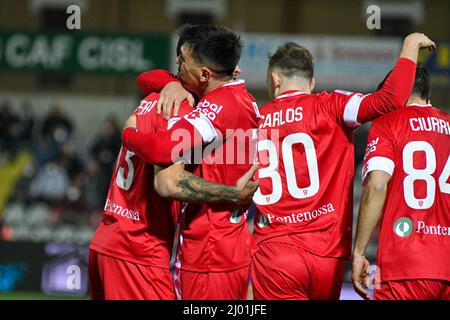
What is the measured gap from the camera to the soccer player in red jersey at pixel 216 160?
5066 mm

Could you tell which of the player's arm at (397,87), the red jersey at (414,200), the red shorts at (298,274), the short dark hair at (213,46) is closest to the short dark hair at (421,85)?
the red jersey at (414,200)

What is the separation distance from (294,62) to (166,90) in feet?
4.19

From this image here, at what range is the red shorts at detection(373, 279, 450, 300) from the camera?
5617 mm

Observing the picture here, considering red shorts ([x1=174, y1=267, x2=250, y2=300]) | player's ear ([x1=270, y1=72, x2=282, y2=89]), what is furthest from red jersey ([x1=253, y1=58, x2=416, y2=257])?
red shorts ([x1=174, y1=267, x2=250, y2=300])

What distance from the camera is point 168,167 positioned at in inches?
195

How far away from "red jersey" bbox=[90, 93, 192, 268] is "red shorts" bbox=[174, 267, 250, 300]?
0.57 feet

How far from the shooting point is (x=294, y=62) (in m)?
6.19

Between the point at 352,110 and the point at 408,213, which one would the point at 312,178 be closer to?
the point at 352,110

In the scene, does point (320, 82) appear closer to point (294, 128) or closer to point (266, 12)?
point (266, 12)

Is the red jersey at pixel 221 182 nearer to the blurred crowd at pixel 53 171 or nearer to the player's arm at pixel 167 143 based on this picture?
the player's arm at pixel 167 143

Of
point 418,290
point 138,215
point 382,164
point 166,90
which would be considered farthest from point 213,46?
point 418,290

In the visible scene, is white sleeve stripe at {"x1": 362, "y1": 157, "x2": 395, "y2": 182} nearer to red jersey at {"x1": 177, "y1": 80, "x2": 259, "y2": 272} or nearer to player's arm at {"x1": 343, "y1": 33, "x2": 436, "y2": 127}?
player's arm at {"x1": 343, "y1": 33, "x2": 436, "y2": 127}

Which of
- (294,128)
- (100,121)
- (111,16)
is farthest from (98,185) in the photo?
(294,128)

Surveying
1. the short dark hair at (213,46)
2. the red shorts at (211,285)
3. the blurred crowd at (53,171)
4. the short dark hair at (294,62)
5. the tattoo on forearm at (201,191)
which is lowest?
the blurred crowd at (53,171)
